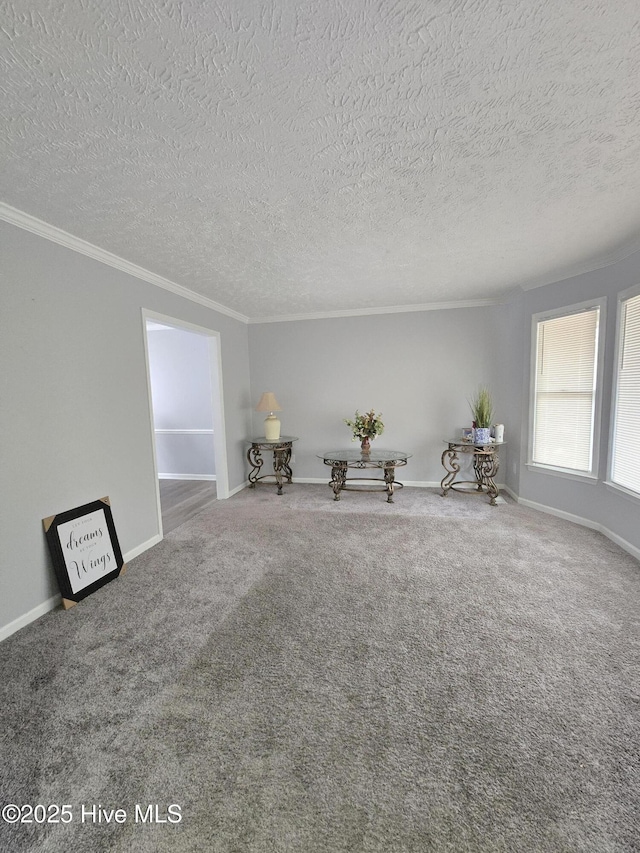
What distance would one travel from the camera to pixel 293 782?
3.98ft

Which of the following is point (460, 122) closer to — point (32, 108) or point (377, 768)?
point (32, 108)

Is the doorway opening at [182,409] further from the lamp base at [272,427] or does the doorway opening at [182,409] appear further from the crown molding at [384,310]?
the crown molding at [384,310]

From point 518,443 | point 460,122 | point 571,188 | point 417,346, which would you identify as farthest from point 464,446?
point 460,122

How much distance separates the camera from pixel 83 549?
244 cm

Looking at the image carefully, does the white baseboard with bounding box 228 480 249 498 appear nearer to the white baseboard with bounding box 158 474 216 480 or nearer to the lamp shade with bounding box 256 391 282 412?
the white baseboard with bounding box 158 474 216 480

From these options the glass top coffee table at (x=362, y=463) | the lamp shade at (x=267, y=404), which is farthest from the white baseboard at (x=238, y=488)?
the glass top coffee table at (x=362, y=463)

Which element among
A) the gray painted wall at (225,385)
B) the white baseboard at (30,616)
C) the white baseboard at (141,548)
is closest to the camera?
the white baseboard at (30,616)

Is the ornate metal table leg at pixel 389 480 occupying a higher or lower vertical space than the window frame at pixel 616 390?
lower

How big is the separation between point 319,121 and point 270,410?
364 cm

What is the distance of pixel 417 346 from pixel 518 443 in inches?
71.3

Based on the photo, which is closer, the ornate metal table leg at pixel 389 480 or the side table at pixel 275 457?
the ornate metal table leg at pixel 389 480

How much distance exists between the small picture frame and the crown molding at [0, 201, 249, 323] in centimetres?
185

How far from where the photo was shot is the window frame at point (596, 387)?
3195mm

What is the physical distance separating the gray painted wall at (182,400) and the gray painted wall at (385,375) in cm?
86
